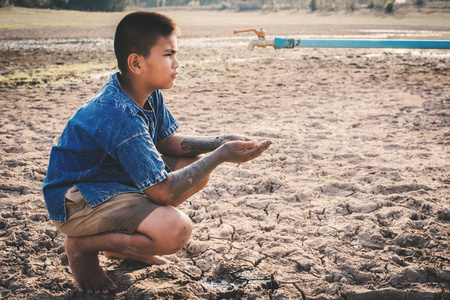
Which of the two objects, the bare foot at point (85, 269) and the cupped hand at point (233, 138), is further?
the cupped hand at point (233, 138)

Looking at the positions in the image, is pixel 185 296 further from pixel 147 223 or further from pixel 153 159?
pixel 153 159

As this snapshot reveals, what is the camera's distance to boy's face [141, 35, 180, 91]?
6.62ft

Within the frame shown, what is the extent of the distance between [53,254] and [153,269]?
Result: 0.65 m

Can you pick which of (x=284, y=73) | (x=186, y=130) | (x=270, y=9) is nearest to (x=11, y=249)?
(x=186, y=130)

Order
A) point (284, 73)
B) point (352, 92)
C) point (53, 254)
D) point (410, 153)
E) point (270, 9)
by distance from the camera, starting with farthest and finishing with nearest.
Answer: point (270, 9), point (284, 73), point (352, 92), point (410, 153), point (53, 254)

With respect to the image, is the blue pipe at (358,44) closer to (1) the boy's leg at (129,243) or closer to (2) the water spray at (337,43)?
(2) the water spray at (337,43)

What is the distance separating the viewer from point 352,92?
6.75 meters

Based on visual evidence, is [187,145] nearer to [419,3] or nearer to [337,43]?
[337,43]

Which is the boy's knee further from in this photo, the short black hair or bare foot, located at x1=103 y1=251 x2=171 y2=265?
the short black hair

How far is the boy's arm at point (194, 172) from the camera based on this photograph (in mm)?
1927

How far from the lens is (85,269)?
2055 millimetres

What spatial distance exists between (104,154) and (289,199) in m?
1.63

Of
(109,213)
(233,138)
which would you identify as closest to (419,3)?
(233,138)

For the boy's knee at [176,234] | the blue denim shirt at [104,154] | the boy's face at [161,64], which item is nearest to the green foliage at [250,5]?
the boy's face at [161,64]
